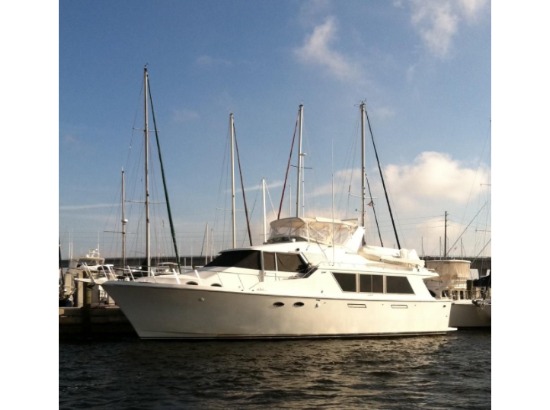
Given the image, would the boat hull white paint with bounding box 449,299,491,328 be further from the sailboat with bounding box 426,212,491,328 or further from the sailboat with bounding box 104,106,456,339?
the sailboat with bounding box 104,106,456,339

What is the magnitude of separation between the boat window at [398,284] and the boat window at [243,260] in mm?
3310

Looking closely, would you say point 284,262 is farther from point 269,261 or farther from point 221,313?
point 221,313

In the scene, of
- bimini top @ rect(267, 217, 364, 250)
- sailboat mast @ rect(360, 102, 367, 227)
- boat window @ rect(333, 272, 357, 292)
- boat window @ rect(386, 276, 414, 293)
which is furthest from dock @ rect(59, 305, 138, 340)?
sailboat mast @ rect(360, 102, 367, 227)

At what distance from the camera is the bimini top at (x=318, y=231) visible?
13617 millimetres

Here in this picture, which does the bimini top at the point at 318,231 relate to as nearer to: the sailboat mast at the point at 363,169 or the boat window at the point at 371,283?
the boat window at the point at 371,283

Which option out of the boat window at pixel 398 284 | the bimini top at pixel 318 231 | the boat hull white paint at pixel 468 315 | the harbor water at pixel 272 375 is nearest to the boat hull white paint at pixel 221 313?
the harbor water at pixel 272 375

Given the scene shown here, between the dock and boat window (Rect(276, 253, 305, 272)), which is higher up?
boat window (Rect(276, 253, 305, 272))

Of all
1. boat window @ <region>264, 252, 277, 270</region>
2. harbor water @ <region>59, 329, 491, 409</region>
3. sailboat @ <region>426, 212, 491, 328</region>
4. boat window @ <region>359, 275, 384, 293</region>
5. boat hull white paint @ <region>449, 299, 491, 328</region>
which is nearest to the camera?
harbor water @ <region>59, 329, 491, 409</region>

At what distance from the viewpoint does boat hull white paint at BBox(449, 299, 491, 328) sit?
16.6 m

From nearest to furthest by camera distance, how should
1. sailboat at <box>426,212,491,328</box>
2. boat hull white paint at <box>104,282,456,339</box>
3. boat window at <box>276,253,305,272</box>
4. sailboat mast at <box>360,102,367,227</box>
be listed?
boat hull white paint at <box>104,282,456,339</box> < boat window at <box>276,253,305,272</box> < sailboat mast at <box>360,102,367,227</box> < sailboat at <box>426,212,491,328</box>

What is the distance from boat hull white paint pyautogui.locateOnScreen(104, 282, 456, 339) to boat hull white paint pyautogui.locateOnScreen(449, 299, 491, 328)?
5.95 metres
